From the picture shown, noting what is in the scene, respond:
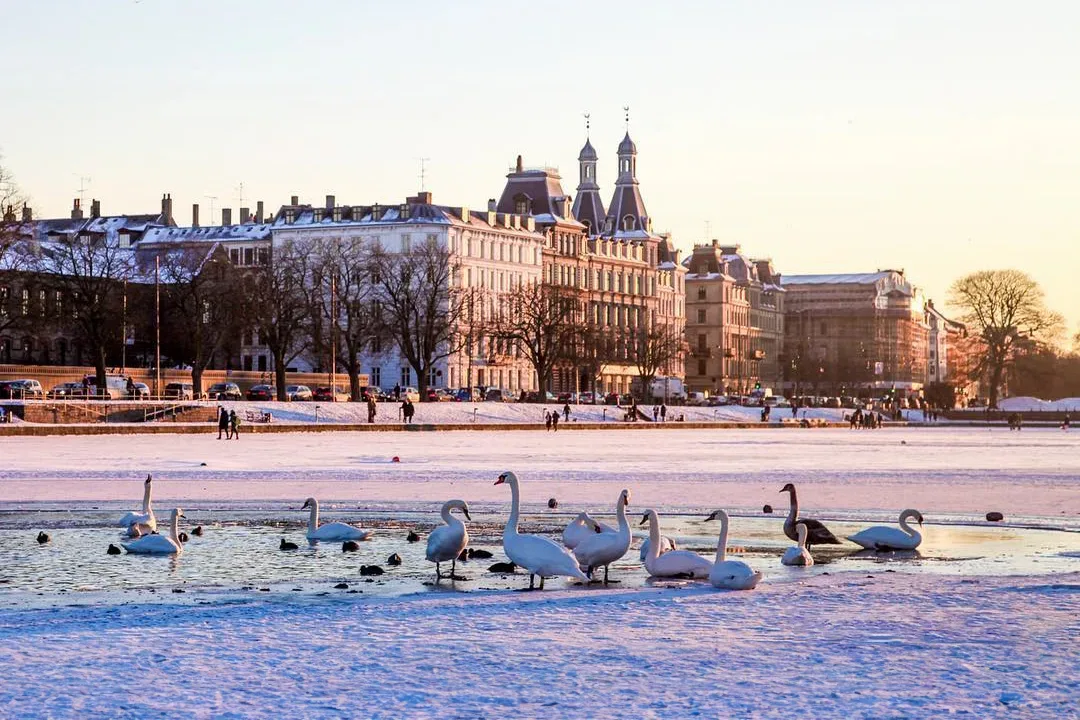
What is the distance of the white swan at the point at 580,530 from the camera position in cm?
1892

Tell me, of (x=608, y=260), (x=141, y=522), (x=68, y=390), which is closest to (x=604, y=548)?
(x=141, y=522)

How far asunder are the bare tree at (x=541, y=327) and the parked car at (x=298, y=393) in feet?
43.3

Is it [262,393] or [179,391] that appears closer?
[179,391]

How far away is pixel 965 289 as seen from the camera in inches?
4970

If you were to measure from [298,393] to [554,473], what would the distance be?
2218 inches

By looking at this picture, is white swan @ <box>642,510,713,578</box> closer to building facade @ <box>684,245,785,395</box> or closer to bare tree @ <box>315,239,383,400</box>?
bare tree @ <box>315,239,383,400</box>

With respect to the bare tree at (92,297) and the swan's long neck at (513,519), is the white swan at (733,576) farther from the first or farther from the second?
the bare tree at (92,297)

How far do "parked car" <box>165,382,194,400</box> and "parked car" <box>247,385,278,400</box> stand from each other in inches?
162

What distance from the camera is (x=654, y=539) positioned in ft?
57.7

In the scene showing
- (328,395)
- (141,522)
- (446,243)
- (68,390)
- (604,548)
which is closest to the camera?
(604,548)

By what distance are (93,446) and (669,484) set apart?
71.9ft

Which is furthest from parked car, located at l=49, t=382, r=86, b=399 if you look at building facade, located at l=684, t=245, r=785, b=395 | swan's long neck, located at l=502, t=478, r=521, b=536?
Answer: building facade, located at l=684, t=245, r=785, b=395

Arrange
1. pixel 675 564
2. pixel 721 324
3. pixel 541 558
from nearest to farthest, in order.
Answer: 1. pixel 541 558
2. pixel 675 564
3. pixel 721 324

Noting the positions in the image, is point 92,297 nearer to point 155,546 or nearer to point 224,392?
point 224,392
